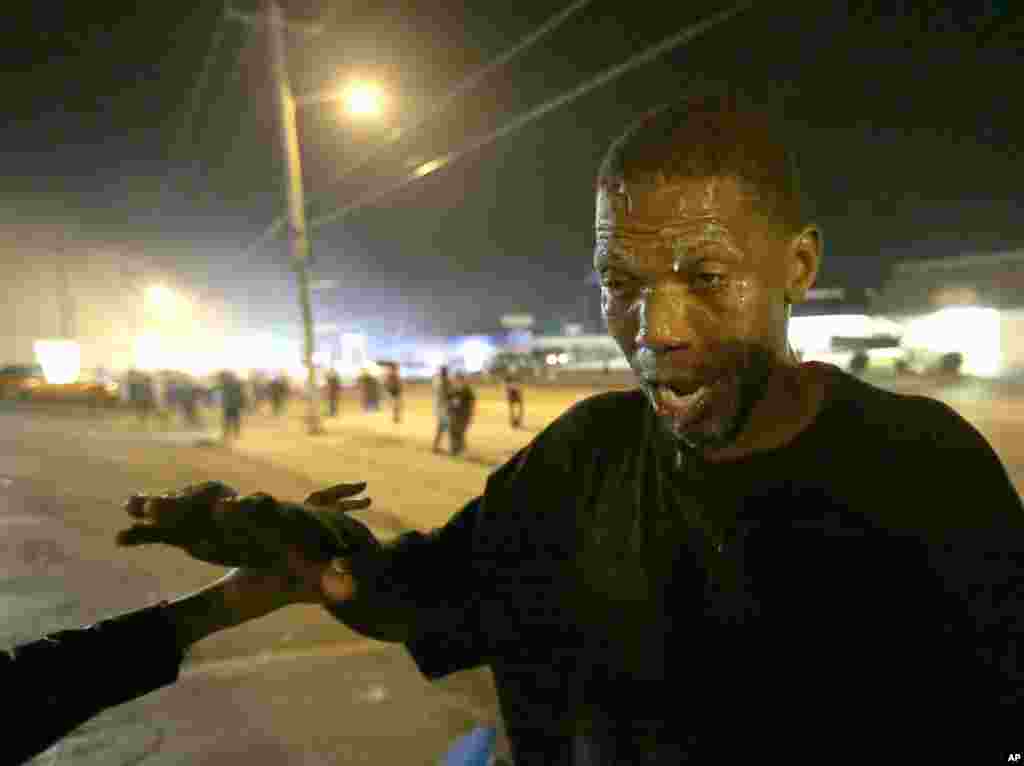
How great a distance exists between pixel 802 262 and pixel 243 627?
4323 mm

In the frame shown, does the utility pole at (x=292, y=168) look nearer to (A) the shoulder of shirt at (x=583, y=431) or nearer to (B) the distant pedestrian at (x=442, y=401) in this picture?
(B) the distant pedestrian at (x=442, y=401)

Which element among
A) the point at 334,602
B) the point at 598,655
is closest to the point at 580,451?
the point at 598,655

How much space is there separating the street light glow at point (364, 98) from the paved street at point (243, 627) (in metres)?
6.03

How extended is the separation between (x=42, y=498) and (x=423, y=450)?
19.5ft

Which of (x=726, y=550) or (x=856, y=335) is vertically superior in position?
(x=856, y=335)

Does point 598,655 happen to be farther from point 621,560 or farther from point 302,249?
point 302,249

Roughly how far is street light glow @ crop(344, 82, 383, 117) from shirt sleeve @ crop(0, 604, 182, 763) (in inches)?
482

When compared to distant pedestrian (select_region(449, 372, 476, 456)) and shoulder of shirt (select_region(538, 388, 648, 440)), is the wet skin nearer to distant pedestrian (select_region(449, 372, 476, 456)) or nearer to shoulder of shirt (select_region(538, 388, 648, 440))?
shoulder of shirt (select_region(538, 388, 648, 440))

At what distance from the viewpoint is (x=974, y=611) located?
2.76 feet

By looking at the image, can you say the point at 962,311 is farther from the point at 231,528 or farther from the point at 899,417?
the point at 231,528

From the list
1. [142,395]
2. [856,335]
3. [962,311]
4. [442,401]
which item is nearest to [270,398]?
[142,395]

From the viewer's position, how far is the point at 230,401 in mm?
15406

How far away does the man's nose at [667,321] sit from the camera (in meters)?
0.96

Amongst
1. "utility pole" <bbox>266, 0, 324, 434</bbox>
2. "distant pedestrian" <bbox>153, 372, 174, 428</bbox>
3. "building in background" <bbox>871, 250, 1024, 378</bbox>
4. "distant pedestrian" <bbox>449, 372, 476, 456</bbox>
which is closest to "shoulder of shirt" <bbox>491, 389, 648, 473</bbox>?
"distant pedestrian" <bbox>449, 372, 476, 456</bbox>
